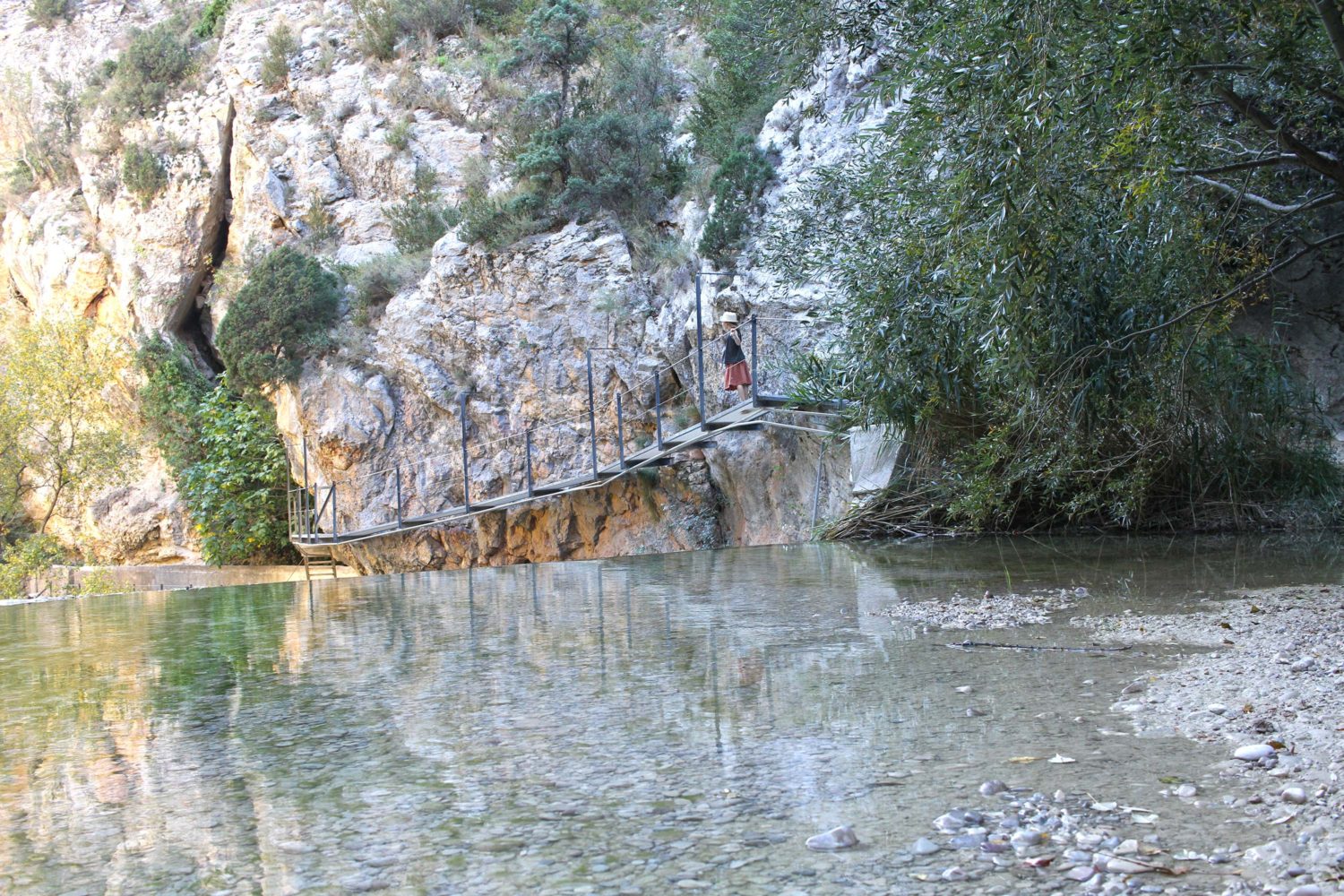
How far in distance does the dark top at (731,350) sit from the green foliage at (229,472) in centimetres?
1125

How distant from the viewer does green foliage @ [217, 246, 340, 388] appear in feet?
63.3

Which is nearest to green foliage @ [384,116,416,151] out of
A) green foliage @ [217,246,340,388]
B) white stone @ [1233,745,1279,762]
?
green foliage @ [217,246,340,388]

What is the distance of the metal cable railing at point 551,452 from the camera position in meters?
13.8

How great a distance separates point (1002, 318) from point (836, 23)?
3.51 meters

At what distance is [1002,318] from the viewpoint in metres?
4.58

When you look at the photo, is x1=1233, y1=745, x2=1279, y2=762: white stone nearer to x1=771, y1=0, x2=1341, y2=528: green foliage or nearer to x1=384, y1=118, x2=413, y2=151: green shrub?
x1=771, y1=0, x2=1341, y2=528: green foliage

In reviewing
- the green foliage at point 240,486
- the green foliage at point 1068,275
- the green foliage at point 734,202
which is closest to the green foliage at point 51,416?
the green foliage at point 240,486

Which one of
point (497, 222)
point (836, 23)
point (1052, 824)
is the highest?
point (497, 222)

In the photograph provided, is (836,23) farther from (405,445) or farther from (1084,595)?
(405,445)

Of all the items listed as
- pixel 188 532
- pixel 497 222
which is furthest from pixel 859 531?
pixel 188 532

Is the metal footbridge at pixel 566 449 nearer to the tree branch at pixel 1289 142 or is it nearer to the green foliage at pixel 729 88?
the green foliage at pixel 729 88

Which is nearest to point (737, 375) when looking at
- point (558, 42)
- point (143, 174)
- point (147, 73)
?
point (558, 42)

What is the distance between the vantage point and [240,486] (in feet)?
68.5

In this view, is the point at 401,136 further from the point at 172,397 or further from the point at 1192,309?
the point at 1192,309
